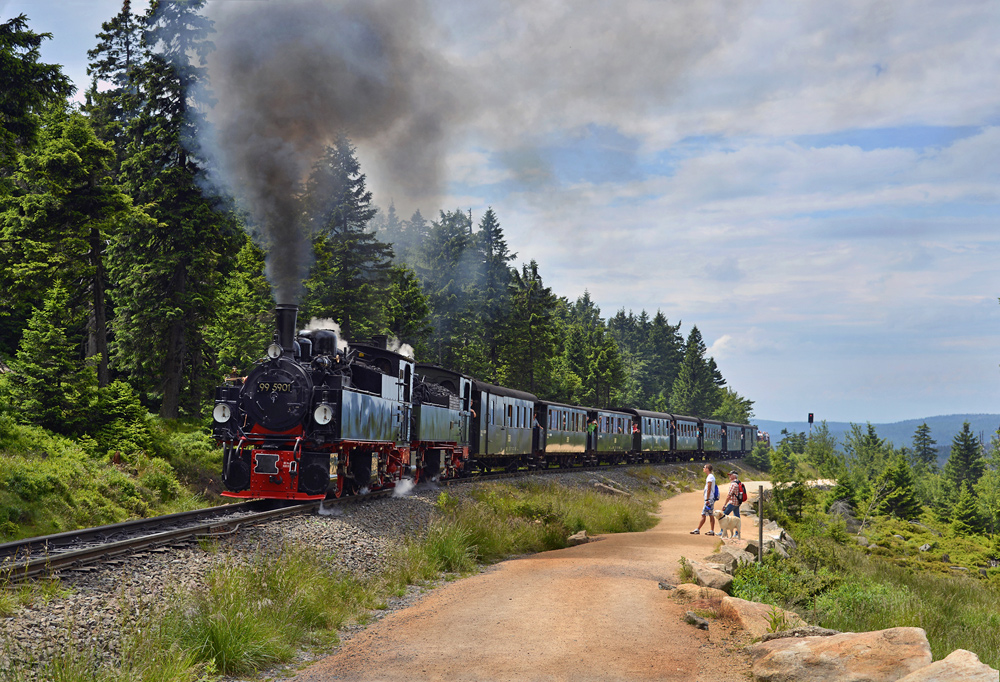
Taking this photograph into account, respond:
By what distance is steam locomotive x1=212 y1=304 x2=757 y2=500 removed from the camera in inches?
602

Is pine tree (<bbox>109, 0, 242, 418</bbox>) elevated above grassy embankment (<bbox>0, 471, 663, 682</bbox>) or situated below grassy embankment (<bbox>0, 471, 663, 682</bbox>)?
above

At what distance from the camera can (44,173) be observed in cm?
2428

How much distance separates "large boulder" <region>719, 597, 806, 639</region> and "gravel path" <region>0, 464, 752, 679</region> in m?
2.99

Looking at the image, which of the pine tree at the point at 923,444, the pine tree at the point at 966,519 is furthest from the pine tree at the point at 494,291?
the pine tree at the point at 923,444

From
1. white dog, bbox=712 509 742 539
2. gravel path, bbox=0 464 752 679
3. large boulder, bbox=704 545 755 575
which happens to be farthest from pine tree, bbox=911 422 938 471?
gravel path, bbox=0 464 752 679

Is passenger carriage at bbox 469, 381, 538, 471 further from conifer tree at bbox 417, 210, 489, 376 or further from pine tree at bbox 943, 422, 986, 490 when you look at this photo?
pine tree at bbox 943, 422, 986, 490

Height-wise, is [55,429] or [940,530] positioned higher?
[55,429]

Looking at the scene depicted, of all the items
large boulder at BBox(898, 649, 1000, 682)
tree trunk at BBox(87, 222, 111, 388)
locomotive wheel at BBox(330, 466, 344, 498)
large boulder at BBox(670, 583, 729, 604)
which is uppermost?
tree trunk at BBox(87, 222, 111, 388)

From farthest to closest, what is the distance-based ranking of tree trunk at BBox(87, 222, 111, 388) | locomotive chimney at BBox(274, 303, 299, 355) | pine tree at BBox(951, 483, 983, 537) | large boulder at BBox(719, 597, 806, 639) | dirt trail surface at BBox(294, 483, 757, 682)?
pine tree at BBox(951, 483, 983, 537) → tree trunk at BBox(87, 222, 111, 388) → locomotive chimney at BBox(274, 303, 299, 355) → large boulder at BBox(719, 597, 806, 639) → dirt trail surface at BBox(294, 483, 757, 682)

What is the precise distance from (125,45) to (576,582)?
138ft

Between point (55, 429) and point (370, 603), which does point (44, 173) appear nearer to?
point (55, 429)

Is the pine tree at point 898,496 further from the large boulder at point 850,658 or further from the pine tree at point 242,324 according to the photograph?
the large boulder at point 850,658

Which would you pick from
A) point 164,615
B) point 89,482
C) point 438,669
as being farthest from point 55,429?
point 438,669

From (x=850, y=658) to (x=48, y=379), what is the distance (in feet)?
69.2
